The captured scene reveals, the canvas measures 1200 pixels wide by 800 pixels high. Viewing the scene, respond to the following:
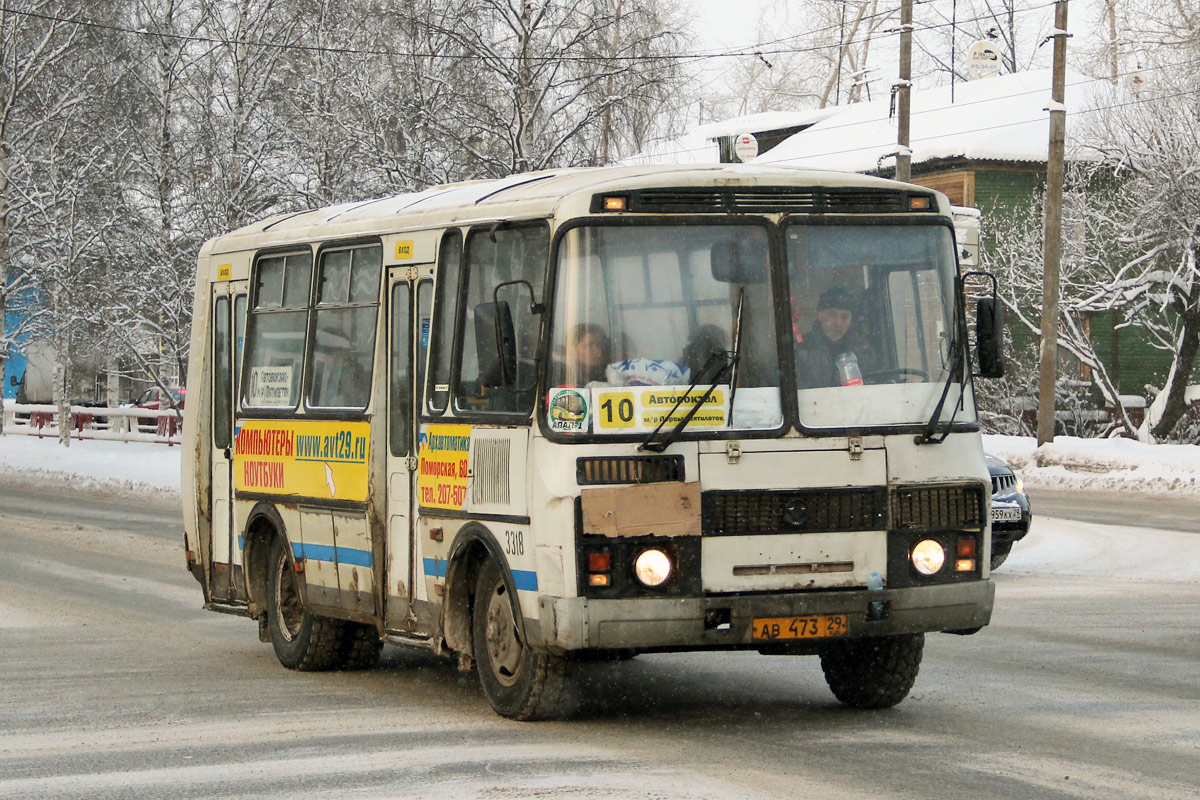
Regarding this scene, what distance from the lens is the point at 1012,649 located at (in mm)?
11695

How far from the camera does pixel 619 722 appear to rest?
29.1 feet

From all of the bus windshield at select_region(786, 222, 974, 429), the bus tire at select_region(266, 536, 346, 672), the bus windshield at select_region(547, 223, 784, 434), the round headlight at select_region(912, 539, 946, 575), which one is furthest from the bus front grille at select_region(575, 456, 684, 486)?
the bus tire at select_region(266, 536, 346, 672)

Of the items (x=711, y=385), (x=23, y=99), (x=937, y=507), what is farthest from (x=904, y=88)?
(x=711, y=385)

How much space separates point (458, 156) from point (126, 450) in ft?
42.1

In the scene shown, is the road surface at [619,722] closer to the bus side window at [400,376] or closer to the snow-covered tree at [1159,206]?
the bus side window at [400,376]

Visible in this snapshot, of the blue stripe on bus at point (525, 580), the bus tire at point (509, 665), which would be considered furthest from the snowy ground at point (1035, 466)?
the blue stripe on bus at point (525, 580)

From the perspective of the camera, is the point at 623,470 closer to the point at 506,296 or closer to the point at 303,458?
the point at 506,296

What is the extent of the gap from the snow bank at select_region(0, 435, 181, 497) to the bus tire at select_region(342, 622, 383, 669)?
20.1 metres

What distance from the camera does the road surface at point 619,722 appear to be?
725cm

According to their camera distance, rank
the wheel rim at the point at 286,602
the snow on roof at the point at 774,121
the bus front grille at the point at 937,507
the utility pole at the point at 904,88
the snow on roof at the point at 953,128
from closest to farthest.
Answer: the bus front grille at the point at 937,507 → the wheel rim at the point at 286,602 → the utility pole at the point at 904,88 → the snow on roof at the point at 953,128 → the snow on roof at the point at 774,121

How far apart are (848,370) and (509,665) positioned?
6.99 feet

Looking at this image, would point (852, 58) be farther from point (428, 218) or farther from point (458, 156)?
point (428, 218)

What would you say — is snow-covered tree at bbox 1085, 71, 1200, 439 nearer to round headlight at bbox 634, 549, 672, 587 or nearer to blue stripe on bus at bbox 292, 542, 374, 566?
blue stripe on bus at bbox 292, 542, 374, 566

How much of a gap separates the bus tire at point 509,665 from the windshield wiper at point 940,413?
1.97 metres
